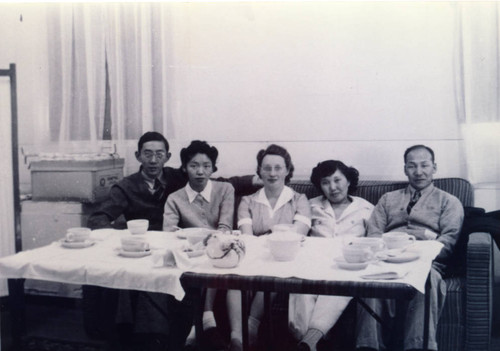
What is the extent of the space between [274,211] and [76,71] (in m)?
1.12

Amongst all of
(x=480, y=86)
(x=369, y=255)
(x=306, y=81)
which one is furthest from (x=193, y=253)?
(x=480, y=86)

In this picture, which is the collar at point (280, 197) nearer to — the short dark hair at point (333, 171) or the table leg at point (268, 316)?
the short dark hair at point (333, 171)

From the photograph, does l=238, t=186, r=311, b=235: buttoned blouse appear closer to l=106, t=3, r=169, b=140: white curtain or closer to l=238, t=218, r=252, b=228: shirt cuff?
l=238, t=218, r=252, b=228: shirt cuff

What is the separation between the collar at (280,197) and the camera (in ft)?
7.28

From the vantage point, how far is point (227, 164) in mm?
2537

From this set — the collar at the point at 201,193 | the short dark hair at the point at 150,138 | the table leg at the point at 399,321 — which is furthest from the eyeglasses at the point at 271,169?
the table leg at the point at 399,321

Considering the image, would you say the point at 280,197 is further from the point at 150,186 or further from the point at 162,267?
the point at 162,267

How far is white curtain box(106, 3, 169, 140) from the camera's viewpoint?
2.31m

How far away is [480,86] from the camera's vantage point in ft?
7.20

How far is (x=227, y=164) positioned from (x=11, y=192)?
3.15 feet

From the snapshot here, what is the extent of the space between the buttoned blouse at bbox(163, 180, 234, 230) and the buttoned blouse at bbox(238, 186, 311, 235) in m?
0.07

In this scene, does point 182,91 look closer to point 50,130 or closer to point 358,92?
point 50,130

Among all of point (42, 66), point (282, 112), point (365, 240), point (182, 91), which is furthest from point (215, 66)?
point (365, 240)

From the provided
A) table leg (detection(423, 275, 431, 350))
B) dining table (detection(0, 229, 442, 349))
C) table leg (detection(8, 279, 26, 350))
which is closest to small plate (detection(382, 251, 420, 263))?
dining table (detection(0, 229, 442, 349))
